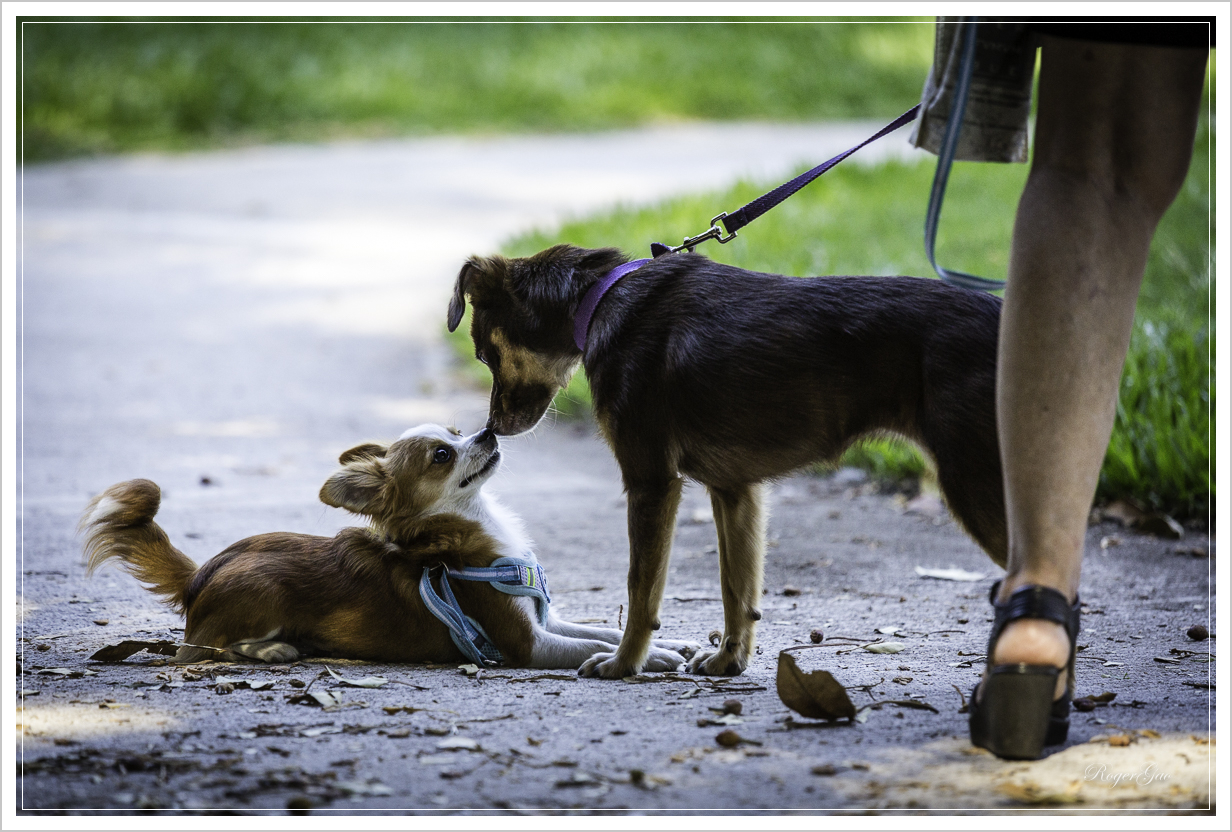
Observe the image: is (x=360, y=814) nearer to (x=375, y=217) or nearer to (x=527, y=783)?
(x=527, y=783)

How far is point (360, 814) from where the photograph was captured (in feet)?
6.54

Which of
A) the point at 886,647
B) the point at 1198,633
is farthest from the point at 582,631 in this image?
the point at 1198,633

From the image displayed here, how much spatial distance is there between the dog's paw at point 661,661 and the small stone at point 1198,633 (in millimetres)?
1370

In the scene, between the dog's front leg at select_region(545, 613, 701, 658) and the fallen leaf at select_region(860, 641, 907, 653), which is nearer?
the fallen leaf at select_region(860, 641, 907, 653)

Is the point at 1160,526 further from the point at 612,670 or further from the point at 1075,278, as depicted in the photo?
the point at 1075,278

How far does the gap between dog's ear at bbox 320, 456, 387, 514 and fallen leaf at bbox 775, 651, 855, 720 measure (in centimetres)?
147

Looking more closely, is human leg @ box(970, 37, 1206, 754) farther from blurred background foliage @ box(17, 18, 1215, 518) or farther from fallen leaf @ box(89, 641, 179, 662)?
blurred background foliage @ box(17, 18, 1215, 518)

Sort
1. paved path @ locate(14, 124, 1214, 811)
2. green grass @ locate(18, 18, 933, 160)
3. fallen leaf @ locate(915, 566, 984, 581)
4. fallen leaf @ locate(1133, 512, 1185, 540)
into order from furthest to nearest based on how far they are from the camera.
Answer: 1. green grass @ locate(18, 18, 933, 160)
2. fallen leaf @ locate(1133, 512, 1185, 540)
3. fallen leaf @ locate(915, 566, 984, 581)
4. paved path @ locate(14, 124, 1214, 811)

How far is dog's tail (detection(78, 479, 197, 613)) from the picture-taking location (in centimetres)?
336

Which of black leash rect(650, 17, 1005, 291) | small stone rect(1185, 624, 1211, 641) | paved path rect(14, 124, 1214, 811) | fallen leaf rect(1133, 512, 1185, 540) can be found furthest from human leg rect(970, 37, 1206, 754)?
fallen leaf rect(1133, 512, 1185, 540)

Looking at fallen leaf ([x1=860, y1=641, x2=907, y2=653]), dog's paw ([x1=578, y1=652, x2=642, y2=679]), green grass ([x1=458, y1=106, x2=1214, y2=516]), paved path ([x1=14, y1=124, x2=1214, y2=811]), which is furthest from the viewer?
green grass ([x1=458, y1=106, x2=1214, y2=516])

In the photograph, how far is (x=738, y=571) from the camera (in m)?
3.23

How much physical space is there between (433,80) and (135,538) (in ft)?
54.7

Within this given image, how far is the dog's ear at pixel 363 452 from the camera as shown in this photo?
363cm
